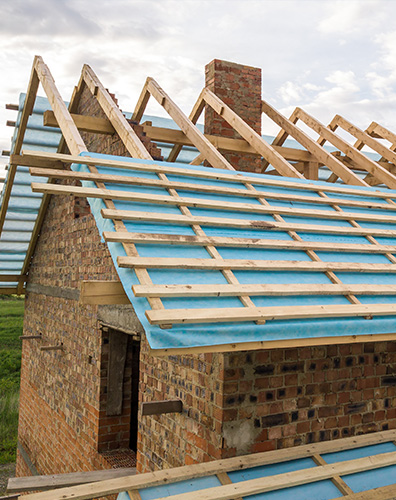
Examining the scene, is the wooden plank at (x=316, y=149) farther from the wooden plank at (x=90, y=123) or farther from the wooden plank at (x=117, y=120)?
the wooden plank at (x=90, y=123)

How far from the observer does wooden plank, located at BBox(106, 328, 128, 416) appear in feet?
19.4

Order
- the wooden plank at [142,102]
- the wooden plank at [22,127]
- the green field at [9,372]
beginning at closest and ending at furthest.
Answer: the wooden plank at [22,127]
the wooden plank at [142,102]
the green field at [9,372]

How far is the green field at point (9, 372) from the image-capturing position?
14.9m

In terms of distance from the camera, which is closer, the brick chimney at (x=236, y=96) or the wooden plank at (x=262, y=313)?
the wooden plank at (x=262, y=313)

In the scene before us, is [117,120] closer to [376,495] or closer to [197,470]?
[197,470]

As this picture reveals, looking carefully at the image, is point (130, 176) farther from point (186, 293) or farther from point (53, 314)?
point (53, 314)

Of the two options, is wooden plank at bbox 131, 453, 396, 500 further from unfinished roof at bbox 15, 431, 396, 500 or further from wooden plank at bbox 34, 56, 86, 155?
wooden plank at bbox 34, 56, 86, 155

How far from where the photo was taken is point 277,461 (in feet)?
10.3

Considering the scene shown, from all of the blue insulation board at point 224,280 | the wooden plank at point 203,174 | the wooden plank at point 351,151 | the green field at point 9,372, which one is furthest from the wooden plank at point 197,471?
the green field at point 9,372

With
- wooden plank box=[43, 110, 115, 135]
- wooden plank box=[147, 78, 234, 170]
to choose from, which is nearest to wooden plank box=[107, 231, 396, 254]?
wooden plank box=[147, 78, 234, 170]

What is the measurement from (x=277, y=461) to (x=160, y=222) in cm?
180

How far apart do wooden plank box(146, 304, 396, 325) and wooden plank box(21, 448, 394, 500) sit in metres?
1.09

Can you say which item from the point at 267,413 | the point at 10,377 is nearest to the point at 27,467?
the point at 267,413

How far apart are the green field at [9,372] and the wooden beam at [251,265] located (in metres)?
13.4
